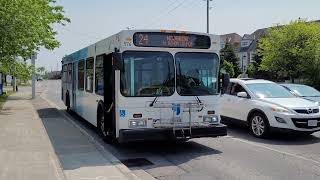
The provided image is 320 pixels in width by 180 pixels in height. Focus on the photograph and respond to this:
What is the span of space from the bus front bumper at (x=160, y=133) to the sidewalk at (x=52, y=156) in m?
0.58

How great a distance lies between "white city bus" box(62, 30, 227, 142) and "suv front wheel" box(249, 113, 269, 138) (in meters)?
2.30

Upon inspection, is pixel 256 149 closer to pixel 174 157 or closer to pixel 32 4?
pixel 174 157

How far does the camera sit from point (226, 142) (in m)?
12.2

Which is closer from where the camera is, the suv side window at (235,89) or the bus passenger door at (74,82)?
the suv side window at (235,89)

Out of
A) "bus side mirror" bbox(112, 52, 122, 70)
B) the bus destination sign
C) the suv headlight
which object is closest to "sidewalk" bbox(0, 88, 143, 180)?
"bus side mirror" bbox(112, 52, 122, 70)

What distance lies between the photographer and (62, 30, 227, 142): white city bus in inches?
398

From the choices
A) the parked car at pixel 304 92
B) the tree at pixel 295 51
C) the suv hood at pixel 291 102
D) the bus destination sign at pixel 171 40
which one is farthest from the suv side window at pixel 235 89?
the tree at pixel 295 51

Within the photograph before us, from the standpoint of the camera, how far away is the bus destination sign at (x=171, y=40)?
1028 cm

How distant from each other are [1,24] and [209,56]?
12.9m

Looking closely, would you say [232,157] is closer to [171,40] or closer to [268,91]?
[171,40]

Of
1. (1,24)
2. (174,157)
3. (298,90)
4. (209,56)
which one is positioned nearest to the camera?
(174,157)

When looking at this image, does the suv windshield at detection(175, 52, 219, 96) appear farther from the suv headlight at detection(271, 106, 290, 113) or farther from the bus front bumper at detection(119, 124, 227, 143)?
the suv headlight at detection(271, 106, 290, 113)

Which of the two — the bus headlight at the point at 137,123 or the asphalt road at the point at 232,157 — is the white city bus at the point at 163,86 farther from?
the asphalt road at the point at 232,157

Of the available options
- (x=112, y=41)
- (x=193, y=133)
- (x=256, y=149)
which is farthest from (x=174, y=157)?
(x=112, y=41)
